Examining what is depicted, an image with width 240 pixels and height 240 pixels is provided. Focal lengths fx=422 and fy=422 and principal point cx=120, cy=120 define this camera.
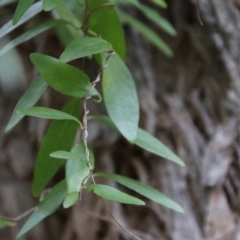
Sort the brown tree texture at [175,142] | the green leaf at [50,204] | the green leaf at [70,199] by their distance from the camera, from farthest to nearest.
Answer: the brown tree texture at [175,142], the green leaf at [50,204], the green leaf at [70,199]

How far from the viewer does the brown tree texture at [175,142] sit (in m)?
0.84

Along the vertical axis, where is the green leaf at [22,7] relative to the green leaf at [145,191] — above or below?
above

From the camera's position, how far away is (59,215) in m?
0.94

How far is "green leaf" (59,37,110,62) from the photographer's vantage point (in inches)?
16.3

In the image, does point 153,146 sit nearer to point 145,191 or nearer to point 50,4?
point 145,191

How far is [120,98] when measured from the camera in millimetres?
475

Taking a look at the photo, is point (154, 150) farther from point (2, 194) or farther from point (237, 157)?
Answer: point (2, 194)

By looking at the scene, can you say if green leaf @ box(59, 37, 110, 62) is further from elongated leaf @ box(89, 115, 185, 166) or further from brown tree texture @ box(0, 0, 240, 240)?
brown tree texture @ box(0, 0, 240, 240)

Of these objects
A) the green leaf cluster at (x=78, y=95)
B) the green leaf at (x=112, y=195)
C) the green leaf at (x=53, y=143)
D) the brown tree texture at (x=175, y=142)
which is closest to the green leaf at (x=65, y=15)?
the green leaf cluster at (x=78, y=95)

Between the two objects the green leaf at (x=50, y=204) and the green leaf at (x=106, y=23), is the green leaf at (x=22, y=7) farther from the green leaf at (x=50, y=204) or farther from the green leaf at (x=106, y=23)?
the green leaf at (x=50, y=204)

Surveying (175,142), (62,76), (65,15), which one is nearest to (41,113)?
(62,76)

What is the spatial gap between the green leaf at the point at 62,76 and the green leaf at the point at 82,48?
2 centimetres

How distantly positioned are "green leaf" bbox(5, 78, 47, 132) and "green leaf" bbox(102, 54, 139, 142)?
72mm

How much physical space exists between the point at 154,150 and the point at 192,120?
0.46 m
